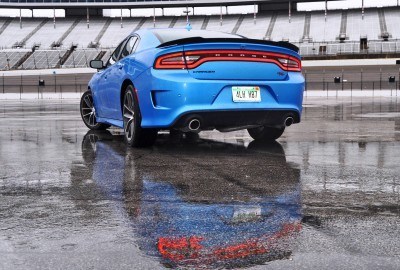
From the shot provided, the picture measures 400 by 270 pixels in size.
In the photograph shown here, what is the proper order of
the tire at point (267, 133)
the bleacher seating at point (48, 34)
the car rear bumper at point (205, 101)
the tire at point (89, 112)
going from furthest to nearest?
the bleacher seating at point (48, 34) < the tire at point (89, 112) < the tire at point (267, 133) < the car rear bumper at point (205, 101)

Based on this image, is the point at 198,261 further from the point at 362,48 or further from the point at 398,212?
the point at 362,48

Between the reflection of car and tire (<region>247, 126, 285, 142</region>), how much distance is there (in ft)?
3.45

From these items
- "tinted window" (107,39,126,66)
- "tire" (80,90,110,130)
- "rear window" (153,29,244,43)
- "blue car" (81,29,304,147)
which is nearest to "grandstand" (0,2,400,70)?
"tire" (80,90,110,130)

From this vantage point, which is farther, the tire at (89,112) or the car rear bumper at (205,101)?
the tire at (89,112)

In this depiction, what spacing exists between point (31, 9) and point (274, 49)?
→ 70.5m

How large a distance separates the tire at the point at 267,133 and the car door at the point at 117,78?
1.83m

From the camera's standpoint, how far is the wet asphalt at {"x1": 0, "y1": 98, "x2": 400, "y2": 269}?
251 cm

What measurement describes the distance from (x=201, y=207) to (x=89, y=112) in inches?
240

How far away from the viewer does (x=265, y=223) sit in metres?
3.09

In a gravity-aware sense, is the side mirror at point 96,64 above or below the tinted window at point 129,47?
below

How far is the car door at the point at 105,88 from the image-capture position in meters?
7.58

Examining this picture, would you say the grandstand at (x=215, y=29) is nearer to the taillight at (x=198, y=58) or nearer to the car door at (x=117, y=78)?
the car door at (x=117, y=78)

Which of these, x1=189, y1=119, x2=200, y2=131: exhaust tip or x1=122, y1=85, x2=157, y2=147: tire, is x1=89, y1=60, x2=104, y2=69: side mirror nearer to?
x1=122, y1=85, x2=157, y2=147: tire

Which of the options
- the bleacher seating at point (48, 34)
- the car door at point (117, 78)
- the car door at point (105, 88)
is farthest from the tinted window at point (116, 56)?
the bleacher seating at point (48, 34)
